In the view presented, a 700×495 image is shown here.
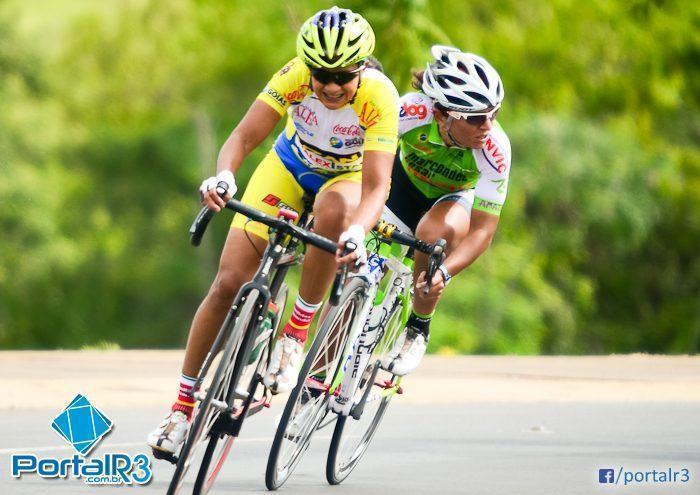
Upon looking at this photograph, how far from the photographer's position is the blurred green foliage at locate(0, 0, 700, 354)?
1602 inches

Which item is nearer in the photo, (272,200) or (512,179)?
(272,200)

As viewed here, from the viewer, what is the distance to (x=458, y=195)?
29.9ft

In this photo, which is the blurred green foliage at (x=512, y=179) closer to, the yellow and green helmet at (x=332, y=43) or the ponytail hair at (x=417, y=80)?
the ponytail hair at (x=417, y=80)

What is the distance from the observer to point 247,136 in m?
7.47

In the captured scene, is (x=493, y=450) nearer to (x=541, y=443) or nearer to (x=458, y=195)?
(x=541, y=443)

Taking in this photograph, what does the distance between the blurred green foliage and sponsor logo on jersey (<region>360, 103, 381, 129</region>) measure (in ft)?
103

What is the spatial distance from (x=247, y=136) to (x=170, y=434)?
1.48m

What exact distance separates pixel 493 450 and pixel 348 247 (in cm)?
376

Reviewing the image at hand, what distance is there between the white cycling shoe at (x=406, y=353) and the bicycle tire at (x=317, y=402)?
85 centimetres

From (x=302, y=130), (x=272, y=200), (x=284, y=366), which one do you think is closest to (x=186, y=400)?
(x=284, y=366)

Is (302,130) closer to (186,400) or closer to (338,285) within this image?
(338,285)

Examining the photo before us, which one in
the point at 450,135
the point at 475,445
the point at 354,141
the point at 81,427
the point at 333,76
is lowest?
the point at 475,445

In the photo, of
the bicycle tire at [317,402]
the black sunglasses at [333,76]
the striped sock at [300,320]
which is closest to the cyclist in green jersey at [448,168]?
the bicycle tire at [317,402]

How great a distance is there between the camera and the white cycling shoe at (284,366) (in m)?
7.51
